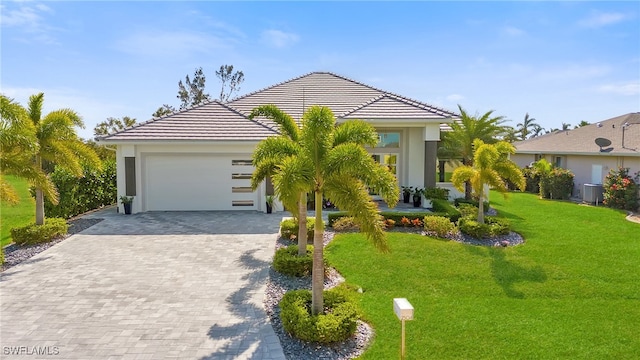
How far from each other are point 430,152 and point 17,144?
50.3ft

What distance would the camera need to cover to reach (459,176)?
13.5 metres

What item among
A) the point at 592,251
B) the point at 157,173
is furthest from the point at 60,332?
the point at 592,251

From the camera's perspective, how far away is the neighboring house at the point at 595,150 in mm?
21062

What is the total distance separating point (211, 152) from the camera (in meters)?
17.2

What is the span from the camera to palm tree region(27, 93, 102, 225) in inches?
471

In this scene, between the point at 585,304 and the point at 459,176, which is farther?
the point at 459,176

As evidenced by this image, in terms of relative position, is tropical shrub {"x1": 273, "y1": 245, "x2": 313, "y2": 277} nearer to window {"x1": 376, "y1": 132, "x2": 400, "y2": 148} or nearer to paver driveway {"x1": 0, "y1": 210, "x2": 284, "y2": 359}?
paver driveway {"x1": 0, "y1": 210, "x2": 284, "y2": 359}

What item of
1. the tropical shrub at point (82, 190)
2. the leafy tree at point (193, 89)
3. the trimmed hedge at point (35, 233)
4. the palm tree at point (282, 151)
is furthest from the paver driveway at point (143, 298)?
Result: the leafy tree at point (193, 89)

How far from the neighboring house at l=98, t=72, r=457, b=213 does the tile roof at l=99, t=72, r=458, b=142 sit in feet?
0.14

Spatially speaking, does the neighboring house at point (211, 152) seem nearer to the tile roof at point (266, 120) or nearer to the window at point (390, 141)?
the tile roof at point (266, 120)

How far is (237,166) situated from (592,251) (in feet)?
44.7

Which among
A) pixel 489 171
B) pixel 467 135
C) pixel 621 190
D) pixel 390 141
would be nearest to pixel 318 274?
pixel 489 171

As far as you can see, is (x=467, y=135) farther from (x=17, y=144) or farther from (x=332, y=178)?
(x=17, y=144)

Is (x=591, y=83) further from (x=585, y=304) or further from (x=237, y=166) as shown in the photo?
(x=237, y=166)
